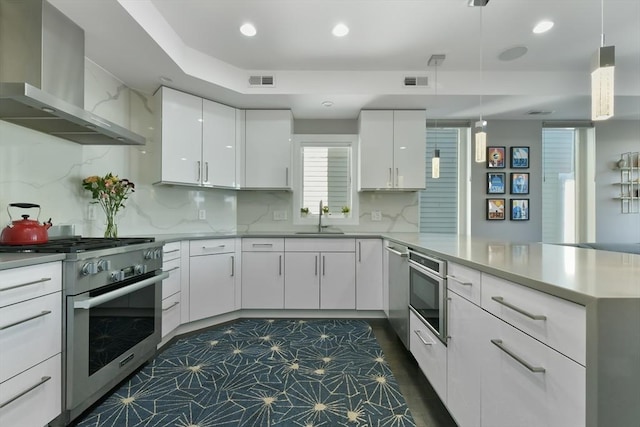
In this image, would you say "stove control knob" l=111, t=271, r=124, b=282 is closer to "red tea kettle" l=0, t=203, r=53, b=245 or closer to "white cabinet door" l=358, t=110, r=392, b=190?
"red tea kettle" l=0, t=203, r=53, b=245

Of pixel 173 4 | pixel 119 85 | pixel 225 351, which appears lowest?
pixel 225 351

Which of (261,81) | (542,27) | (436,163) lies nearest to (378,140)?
(436,163)

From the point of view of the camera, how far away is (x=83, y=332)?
155 centimetres

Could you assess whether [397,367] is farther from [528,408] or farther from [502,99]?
[502,99]

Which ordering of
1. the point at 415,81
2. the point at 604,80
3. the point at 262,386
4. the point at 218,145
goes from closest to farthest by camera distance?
1. the point at 604,80
2. the point at 262,386
3. the point at 415,81
4. the point at 218,145

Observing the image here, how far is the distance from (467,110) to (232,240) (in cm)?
309

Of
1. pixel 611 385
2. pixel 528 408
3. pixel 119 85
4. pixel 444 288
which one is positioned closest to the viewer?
pixel 611 385

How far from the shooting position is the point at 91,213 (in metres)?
2.45

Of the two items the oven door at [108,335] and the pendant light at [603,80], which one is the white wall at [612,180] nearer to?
the pendant light at [603,80]

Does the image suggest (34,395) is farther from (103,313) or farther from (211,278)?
(211,278)

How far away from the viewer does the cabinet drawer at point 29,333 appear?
1217 millimetres

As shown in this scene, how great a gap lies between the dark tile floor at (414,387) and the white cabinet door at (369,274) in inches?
15.2

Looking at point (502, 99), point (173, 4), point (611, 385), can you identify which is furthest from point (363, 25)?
point (611, 385)

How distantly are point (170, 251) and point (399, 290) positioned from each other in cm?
193
